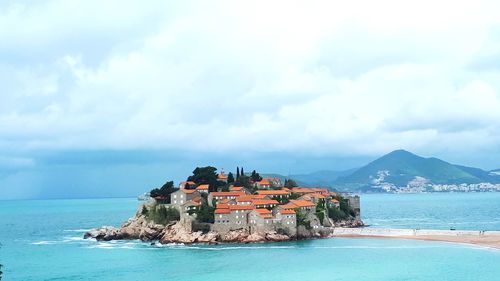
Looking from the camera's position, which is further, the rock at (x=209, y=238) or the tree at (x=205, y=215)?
the tree at (x=205, y=215)

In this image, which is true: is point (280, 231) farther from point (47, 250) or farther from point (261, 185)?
point (47, 250)

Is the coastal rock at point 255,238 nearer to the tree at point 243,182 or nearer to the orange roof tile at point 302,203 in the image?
the orange roof tile at point 302,203

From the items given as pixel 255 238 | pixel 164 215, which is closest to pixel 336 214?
pixel 255 238

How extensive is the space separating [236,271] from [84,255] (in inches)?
937

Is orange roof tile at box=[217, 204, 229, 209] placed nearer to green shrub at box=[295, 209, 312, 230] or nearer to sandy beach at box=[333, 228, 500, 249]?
green shrub at box=[295, 209, 312, 230]

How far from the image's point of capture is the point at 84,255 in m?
72.0

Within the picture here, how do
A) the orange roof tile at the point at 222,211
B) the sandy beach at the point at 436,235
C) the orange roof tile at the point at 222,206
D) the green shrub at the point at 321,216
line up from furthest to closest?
the green shrub at the point at 321,216, the orange roof tile at the point at 222,206, the orange roof tile at the point at 222,211, the sandy beach at the point at 436,235

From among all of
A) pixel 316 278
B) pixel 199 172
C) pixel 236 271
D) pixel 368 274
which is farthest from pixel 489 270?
pixel 199 172

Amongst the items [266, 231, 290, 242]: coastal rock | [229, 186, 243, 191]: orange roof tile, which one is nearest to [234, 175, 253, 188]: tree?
[229, 186, 243, 191]: orange roof tile

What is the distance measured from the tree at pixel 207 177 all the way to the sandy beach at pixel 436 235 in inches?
797

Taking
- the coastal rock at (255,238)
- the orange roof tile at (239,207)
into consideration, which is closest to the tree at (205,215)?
the orange roof tile at (239,207)

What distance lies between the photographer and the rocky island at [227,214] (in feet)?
266

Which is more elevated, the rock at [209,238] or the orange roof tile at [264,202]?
the orange roof tile at [264,202]

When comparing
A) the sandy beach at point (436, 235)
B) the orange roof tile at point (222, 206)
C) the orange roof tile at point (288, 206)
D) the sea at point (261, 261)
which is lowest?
the sea at point (261, 261)
